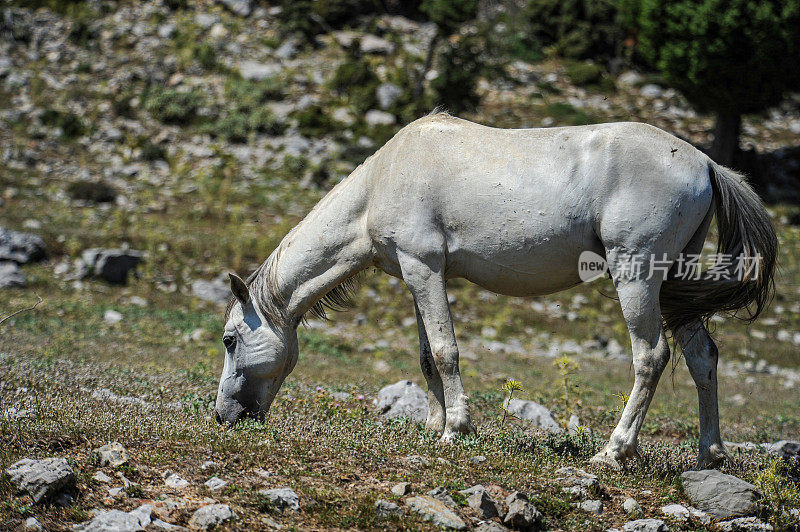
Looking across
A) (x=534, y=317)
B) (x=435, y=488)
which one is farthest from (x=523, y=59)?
(x=435, y=488)

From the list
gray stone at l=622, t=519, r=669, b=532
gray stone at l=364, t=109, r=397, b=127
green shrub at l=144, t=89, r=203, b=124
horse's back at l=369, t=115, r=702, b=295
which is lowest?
green shrub at l=144, t=89, r=203, b=124

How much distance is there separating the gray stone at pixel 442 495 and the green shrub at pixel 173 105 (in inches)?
929

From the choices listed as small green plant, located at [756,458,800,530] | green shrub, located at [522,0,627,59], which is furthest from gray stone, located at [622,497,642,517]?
green shrub, located at [522,0,627,59]

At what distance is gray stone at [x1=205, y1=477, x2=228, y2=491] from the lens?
469 centimetres

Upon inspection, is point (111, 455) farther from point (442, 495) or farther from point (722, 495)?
point (722, 495)

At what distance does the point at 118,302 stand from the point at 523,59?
21617 mm

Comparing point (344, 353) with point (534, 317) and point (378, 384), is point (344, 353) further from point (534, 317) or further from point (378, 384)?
point (534, 317)

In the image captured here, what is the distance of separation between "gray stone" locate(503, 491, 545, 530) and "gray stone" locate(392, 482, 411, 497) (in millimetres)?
625

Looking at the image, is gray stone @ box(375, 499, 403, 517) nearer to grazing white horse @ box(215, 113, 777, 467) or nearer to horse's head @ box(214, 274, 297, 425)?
grazing white horse @ box(215, 113, 777, 467)

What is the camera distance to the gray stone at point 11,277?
15.3 meters

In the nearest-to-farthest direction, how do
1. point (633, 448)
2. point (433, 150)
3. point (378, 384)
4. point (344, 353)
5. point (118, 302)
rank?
point (633, 448) < point (433, 150) < point (378, 384) < point (344, 353) < point (118, 302)

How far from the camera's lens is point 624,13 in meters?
28.6

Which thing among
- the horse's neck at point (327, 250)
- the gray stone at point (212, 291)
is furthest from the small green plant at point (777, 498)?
the gray stone at point (212, 291)

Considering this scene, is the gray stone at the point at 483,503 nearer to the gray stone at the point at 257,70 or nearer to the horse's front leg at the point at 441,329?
the horse's front leg at the point at 441,329
